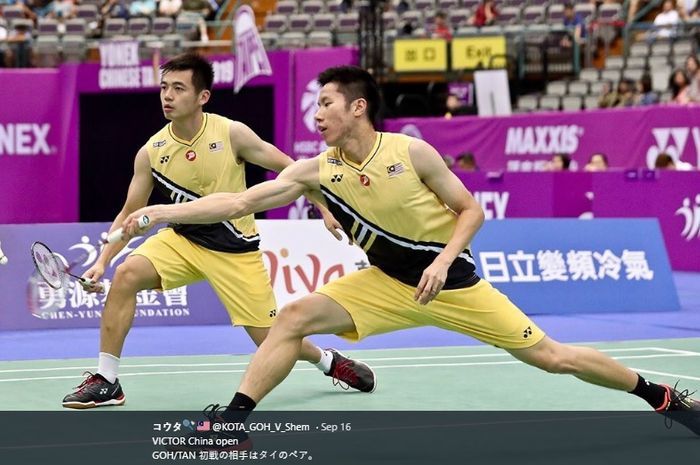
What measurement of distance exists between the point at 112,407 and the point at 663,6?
18.0 meters

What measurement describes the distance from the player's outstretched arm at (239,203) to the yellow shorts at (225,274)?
55.8 inches

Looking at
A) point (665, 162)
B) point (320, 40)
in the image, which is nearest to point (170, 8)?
point (320, 40)

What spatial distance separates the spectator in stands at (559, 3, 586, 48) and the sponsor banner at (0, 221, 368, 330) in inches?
497

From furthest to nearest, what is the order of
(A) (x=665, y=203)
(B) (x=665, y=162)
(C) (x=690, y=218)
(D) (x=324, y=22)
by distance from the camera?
(D) (x=324, y=22)
(B) (x=665, y=162)
(A) (x=665, y=203)
(C) (x=690, y=218)

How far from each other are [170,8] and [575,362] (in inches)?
907

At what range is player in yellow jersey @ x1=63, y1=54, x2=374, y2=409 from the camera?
27.9ft

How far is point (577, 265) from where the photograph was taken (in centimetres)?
1399

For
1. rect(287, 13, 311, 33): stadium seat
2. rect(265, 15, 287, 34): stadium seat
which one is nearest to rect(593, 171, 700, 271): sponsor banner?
rect(287, 13, 311, 33): stadium seat

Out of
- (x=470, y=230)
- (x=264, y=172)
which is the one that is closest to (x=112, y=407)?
(x=470, y=230)

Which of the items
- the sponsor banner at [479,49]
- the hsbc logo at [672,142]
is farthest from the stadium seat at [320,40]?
the hsbc logo at [672,142]

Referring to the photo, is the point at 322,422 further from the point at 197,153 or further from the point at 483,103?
the point at 483,103

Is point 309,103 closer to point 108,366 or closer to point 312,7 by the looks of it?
point 312,7

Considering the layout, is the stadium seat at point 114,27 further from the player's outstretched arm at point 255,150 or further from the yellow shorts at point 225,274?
the yellow shorts at point 225,274

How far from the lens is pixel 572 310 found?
1392 centimetres
